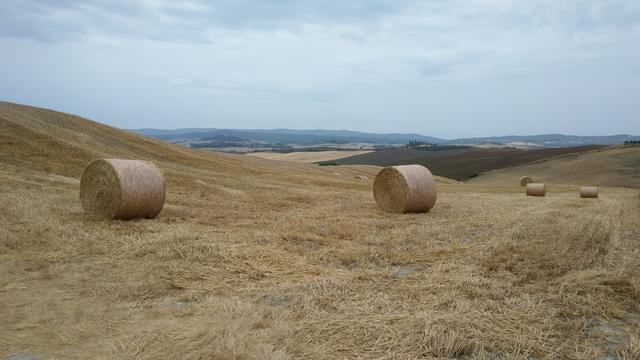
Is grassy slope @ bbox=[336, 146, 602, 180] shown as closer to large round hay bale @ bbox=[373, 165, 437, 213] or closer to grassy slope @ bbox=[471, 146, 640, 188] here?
grassy slope @ bbox=[471, 146, 640, 188]

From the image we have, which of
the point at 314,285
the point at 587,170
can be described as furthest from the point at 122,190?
the point at 587,170

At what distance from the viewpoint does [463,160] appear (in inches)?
2675

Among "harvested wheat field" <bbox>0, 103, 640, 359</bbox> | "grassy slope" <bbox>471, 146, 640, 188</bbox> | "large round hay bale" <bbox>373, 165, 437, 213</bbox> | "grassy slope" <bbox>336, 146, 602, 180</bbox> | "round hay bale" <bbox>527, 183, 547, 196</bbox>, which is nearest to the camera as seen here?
"harvested wheat field" <bbox>0, 103, 640, 359</bbox>

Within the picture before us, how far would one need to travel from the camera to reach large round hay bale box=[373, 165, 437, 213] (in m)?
14.8

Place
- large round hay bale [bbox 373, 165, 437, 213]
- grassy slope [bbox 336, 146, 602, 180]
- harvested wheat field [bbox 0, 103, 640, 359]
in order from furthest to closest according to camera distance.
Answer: grassy slope [bbox 336, 146, 602, 180] → large round hay bale [bbox 373, 165, 437, 213] → harvested wheat field [bbox 0, 103, 640, 359]

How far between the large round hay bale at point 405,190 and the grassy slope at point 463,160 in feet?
130

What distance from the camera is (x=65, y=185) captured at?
1666cm

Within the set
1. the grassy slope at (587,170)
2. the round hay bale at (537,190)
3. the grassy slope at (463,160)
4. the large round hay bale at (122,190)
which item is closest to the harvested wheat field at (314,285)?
the large round hay bale at (122,190)

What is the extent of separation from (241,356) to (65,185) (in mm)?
14071

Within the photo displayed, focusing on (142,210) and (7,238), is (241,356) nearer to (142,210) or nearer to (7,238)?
(7,238)

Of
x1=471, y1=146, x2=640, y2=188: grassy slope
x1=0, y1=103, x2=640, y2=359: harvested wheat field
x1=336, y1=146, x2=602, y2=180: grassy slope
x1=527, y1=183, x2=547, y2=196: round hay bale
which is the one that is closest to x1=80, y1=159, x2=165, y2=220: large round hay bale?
x1=0, y1=103, x2=640, y2=359: harvested wheat field

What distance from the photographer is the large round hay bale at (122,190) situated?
11828 mm

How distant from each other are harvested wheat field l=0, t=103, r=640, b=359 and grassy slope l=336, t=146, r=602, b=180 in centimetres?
4446

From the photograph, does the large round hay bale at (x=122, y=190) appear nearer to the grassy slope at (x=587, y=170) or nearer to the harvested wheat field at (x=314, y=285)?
the harvested wheat field at (x=314, y=285)
